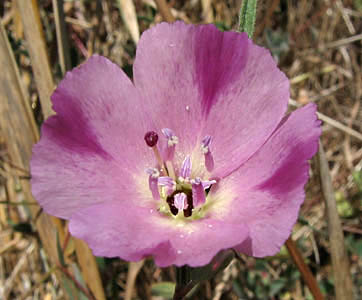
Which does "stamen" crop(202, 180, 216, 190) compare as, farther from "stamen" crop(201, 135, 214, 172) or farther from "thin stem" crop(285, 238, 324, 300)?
"thin stem" crop(285, 238, 324, 300)

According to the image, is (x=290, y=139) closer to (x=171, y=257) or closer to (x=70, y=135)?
(x=171, y=257)

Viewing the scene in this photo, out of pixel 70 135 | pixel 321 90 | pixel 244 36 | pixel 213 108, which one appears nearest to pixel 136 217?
pixel 70 135

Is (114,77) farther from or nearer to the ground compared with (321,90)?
nearer to the ground

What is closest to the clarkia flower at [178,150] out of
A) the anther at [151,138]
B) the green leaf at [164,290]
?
the anther at [151,138]

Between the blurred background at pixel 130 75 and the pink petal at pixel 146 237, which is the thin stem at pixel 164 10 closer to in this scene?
the blurred background at pixel 130 75

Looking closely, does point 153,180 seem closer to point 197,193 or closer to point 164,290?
point 197,193

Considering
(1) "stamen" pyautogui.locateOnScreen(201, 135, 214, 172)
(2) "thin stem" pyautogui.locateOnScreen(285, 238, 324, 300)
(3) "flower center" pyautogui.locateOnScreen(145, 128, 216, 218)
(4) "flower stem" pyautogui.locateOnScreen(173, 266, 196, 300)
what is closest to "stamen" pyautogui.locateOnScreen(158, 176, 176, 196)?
(3) "flower center" pyautogui.locateOnScreen(145, 128, 216, 218)

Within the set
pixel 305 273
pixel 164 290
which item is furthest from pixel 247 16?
pixel 164 290
